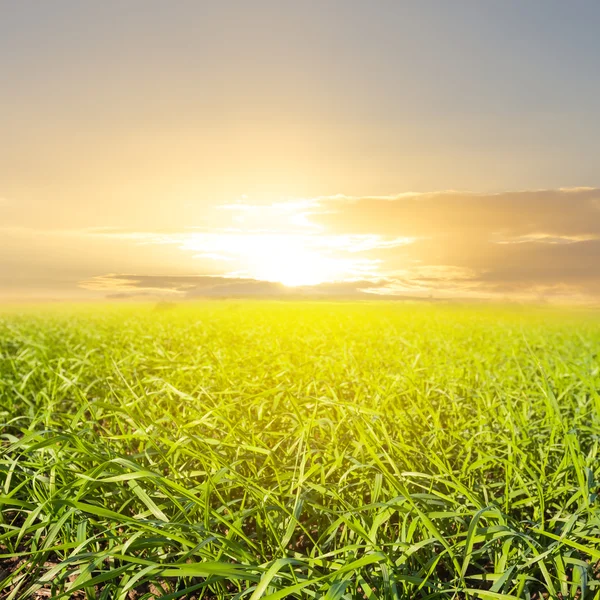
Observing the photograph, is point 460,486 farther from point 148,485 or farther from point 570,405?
point 570,405

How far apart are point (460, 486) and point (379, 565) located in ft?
1.74

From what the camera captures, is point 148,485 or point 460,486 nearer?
point 460,486

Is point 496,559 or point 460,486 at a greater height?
point 460,486

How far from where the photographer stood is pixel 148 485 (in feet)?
8.98

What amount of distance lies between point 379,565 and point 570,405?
302 cm

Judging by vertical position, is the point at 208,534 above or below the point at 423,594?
above

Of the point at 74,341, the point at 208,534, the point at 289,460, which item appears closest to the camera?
the point at 208,534

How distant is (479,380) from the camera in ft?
18.4

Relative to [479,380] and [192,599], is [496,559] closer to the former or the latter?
[192,599]

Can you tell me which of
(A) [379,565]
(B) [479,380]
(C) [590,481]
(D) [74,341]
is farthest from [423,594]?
(D) [74,341]

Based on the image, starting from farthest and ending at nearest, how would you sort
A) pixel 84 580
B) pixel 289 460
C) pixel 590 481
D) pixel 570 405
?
pixel 570 405 → pixel 289 460 → pixel 590 481 → pixel 84 580

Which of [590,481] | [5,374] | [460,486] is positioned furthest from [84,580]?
[5,374]

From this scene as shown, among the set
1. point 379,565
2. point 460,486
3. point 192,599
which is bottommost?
point 192,599

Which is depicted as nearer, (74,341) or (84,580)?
(84,580)
